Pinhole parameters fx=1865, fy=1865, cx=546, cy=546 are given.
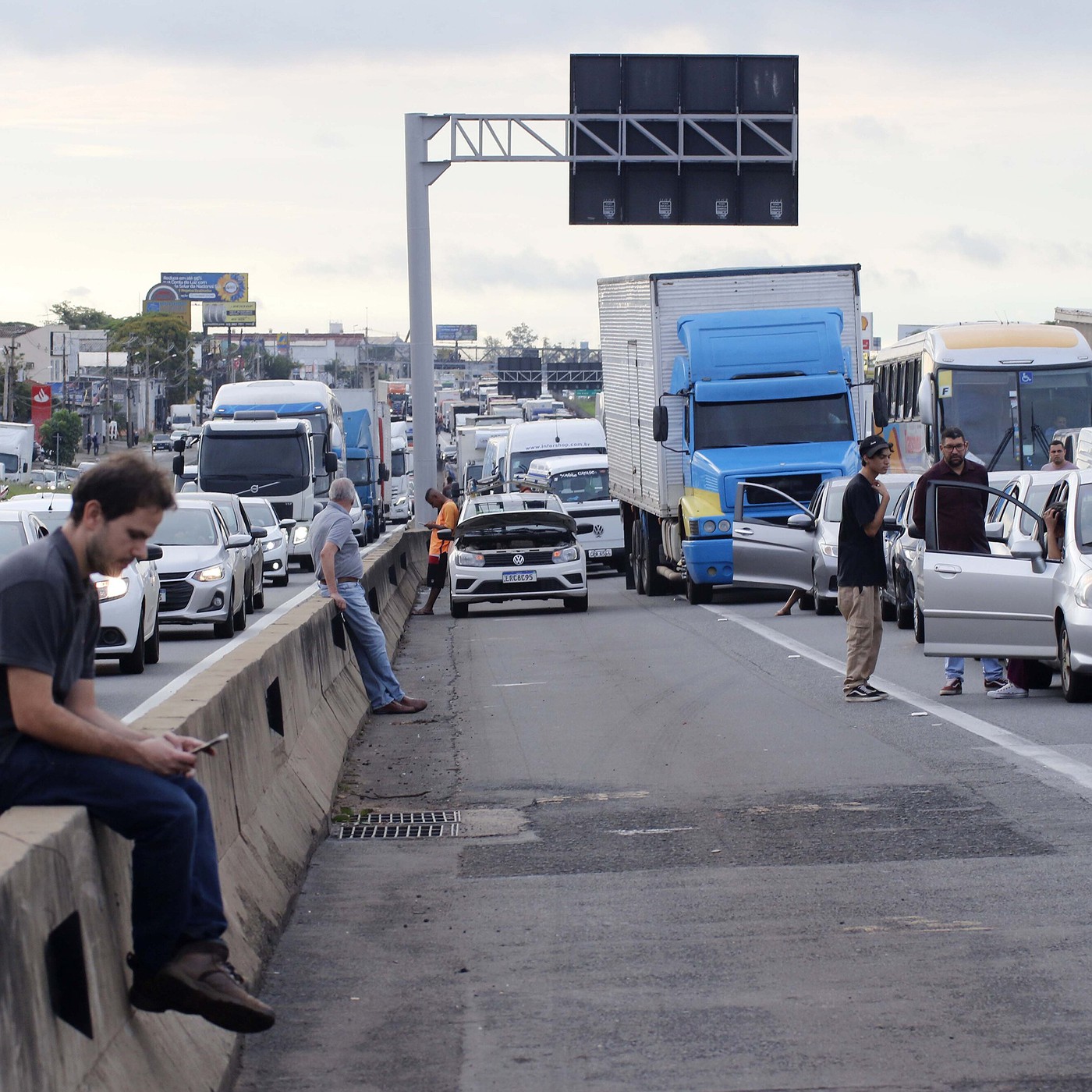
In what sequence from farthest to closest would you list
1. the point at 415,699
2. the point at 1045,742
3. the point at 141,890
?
the point at 415,699 → the point at 1045,742 → the point at 141,890

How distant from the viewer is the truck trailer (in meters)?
26.1

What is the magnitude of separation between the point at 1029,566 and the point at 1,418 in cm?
12315

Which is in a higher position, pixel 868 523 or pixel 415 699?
pixel 868 523

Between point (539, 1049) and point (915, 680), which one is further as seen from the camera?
point (915, 680)

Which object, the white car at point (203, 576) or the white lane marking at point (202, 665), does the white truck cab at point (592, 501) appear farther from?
the white car at point (203, 576)

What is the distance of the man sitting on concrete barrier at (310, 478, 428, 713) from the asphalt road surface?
407 mm

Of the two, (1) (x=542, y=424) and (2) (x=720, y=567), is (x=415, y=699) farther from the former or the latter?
(1) (x=542, y=424)

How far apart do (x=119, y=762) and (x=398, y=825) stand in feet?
15.7

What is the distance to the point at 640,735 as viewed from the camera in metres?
12.3

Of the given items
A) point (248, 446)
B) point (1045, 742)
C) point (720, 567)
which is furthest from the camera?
point (248, 446)

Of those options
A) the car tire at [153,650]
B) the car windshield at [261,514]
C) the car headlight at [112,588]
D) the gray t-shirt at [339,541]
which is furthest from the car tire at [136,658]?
the car windshield at [261,514]

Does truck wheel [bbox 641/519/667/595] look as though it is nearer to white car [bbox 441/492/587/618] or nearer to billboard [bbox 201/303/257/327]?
white car [bbox 441/492/587/618]

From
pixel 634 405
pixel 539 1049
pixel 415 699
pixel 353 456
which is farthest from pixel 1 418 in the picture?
pixel 539 1049

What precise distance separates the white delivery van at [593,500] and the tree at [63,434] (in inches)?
3489
